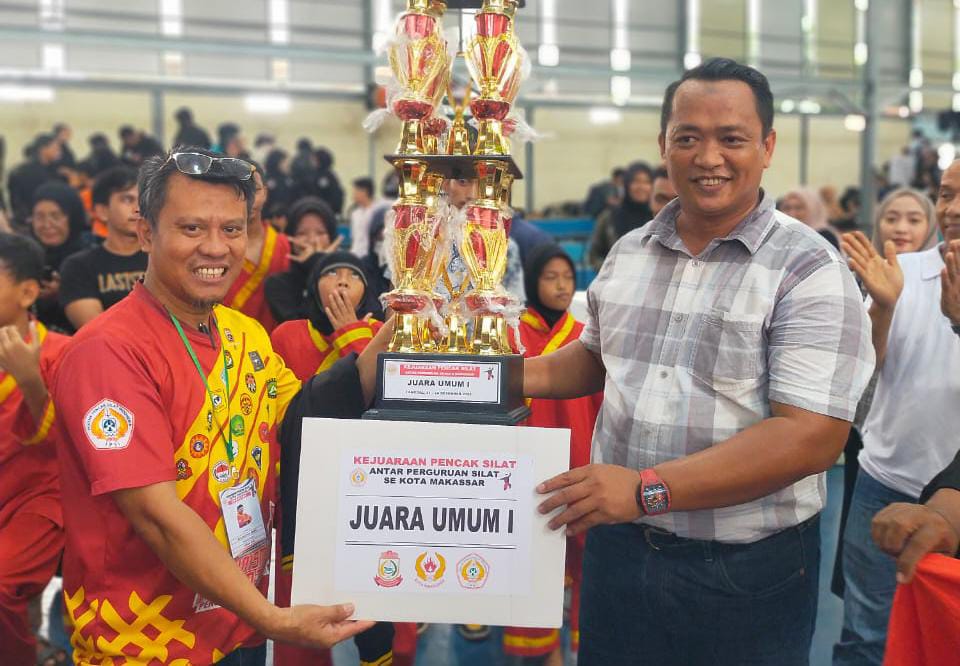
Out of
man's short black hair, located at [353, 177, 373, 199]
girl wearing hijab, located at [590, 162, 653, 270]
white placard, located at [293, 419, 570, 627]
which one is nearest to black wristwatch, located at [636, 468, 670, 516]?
white placard, located at [293, 419, 570, 627]

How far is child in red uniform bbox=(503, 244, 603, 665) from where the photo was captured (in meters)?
3.14

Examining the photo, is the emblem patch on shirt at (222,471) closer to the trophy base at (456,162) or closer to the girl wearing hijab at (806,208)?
the trophy base at (456,162)

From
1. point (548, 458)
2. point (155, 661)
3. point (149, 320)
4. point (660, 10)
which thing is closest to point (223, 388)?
point (149, 320)

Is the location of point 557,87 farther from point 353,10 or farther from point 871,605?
point 871,605

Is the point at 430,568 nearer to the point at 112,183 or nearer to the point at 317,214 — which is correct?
the point at 317,214

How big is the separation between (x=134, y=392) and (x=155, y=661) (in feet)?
1.44

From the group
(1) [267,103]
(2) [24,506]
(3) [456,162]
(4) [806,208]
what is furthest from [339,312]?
(1) [267,103]

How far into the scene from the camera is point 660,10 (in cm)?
1566

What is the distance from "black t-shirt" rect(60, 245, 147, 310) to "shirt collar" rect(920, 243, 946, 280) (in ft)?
8.37

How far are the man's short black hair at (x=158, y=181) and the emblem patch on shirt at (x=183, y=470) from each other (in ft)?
1.27

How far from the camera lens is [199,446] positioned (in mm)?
1591

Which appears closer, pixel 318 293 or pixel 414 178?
pixel 414 178

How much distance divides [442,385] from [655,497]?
412 millimetres

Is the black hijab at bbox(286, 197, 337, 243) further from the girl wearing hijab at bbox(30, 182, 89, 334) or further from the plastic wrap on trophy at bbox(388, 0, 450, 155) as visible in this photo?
the plastic wrap on trophy at bbox(388, 0, 450, 155)
